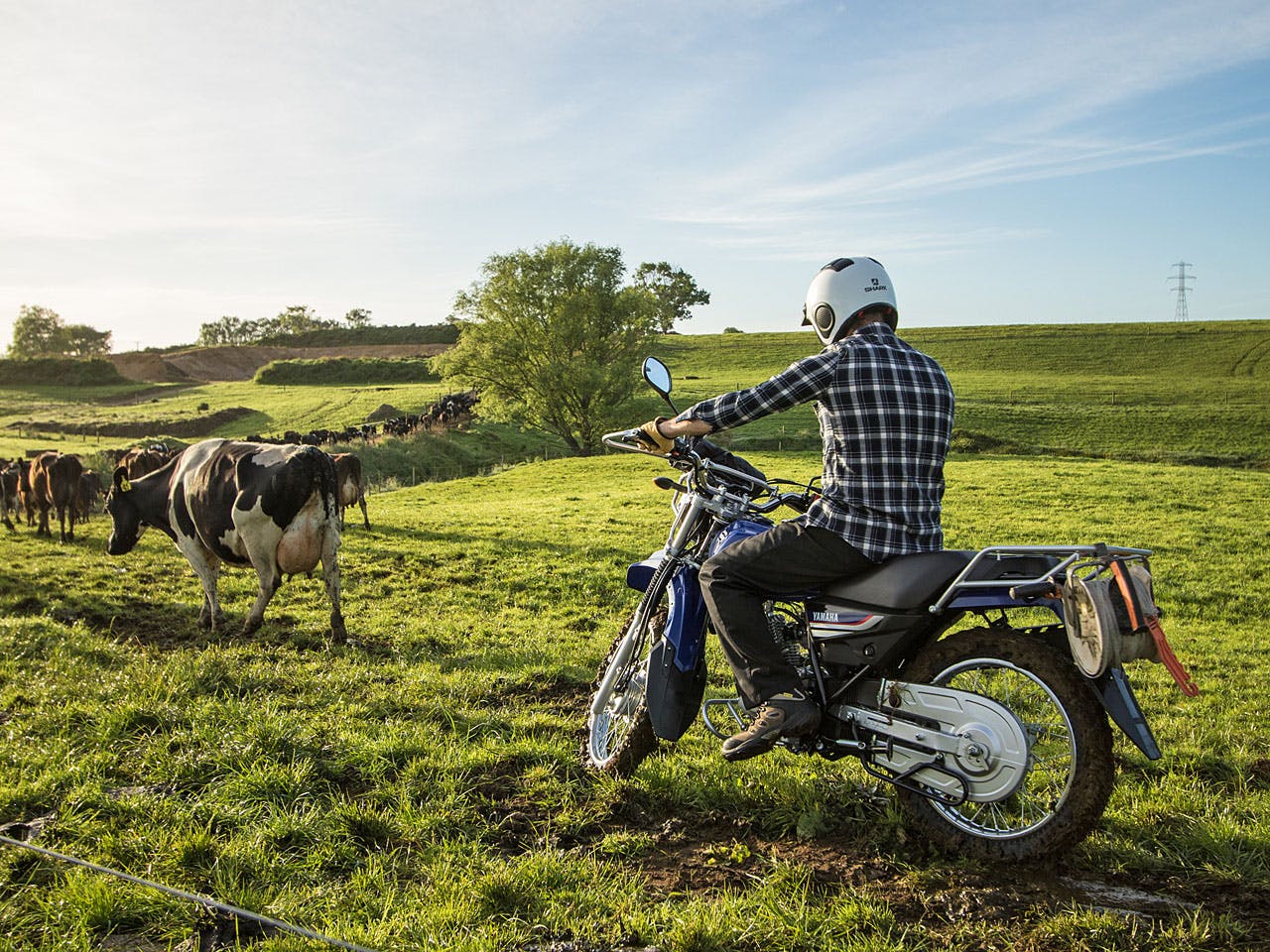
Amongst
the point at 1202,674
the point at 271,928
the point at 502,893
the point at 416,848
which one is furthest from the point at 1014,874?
the point at 1202,674

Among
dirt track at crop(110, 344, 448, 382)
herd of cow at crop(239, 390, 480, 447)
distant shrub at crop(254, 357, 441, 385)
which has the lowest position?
herd of cow at crop(239, 390, 480, 447)

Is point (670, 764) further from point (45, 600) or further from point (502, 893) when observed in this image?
point (45, 600)

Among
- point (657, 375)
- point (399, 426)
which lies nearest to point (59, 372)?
point (399, 426)

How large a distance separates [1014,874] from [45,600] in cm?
1240

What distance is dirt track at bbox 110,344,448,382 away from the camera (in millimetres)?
87750

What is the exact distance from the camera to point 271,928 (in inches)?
137

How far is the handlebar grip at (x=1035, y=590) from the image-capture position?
3582 millimetres

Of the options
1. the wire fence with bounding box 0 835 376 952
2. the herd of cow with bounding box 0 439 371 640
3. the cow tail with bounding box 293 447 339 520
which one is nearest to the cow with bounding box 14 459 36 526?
the herd of cow with bounding box 0 439 371 640

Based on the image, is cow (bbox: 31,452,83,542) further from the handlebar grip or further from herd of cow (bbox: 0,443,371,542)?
the handlebar grip

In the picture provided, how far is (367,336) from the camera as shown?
11156 cm

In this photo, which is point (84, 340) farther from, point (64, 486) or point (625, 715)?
point (625, 715)

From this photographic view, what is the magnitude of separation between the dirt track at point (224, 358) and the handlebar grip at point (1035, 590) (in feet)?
313

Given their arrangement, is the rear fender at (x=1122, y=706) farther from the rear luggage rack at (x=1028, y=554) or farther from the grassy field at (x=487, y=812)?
the grassy field at (x=487, y=812)

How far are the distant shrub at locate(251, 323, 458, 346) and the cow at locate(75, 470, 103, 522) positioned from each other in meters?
85.3
